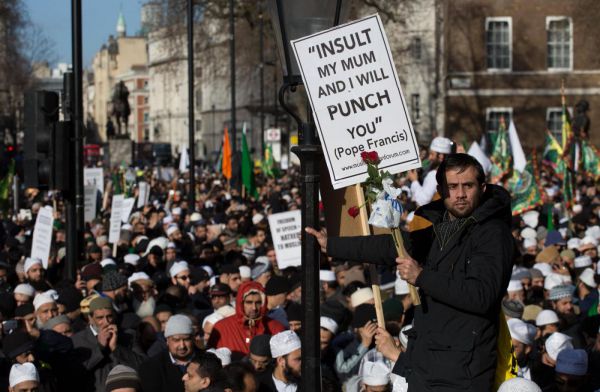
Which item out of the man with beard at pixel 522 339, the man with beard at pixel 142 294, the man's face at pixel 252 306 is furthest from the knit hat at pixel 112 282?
the man with beard at pixel 522 339

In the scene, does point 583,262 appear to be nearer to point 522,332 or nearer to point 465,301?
point 522,332

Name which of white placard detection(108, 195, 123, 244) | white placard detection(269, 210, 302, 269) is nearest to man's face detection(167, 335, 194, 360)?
white placard detection(269, 210, 302, 269)

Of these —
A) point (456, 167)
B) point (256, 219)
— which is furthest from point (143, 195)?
point (456, 167)

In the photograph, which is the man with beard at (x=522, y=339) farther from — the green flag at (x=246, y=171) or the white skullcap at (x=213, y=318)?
the green flag at (x=246, y=171)

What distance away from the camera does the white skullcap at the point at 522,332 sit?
29.1ft

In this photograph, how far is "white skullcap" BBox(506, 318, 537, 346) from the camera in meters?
8.88

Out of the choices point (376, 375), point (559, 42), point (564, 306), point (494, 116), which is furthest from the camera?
point (494, 116)

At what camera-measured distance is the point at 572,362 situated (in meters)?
7.95

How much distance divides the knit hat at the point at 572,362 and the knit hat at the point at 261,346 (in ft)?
6.32

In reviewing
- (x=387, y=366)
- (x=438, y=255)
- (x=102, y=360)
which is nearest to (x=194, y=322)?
(x=102, y=360)

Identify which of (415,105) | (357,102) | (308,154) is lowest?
(308,154)

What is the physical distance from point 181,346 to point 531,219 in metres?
11.5

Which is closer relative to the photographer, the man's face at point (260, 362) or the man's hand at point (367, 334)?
the man's face at point (260, 362)

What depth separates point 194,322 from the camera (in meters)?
9.70
